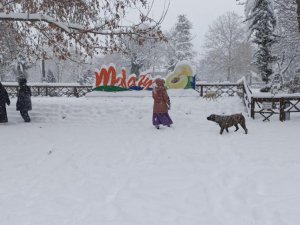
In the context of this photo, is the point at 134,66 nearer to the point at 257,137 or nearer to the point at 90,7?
the point at 90,7

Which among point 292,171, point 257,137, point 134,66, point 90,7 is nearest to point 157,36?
point 90,7

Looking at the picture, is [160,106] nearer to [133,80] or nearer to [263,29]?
[133,80]

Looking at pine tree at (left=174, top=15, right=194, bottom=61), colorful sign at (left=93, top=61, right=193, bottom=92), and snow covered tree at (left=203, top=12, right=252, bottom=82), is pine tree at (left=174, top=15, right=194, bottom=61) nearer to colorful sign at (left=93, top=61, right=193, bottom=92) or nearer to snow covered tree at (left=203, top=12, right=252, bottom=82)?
snow covered tree at (left=203, top=12, right=252, bottom=82)

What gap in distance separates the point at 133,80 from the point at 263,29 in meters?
8.51

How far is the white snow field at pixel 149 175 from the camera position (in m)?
4.82

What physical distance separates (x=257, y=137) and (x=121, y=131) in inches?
180

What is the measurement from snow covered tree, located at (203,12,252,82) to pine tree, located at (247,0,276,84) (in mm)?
30219

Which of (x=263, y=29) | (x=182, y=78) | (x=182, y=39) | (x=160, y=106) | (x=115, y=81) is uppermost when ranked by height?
(x=182, y=39)

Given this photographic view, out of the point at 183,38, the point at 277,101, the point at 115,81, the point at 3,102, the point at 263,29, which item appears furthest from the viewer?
the point at 183,38

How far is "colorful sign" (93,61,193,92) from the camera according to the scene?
70.4ft

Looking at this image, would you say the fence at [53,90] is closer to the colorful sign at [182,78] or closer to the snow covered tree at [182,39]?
the colorful sign at [182,78]

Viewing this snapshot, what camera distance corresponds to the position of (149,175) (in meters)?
6.78

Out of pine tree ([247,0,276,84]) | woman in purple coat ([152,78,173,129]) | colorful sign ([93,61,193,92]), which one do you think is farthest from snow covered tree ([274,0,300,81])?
woman in purple coat ([152,78,173,129])

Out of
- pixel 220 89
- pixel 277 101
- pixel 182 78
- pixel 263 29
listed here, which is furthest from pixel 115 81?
→ pixel 277 101
